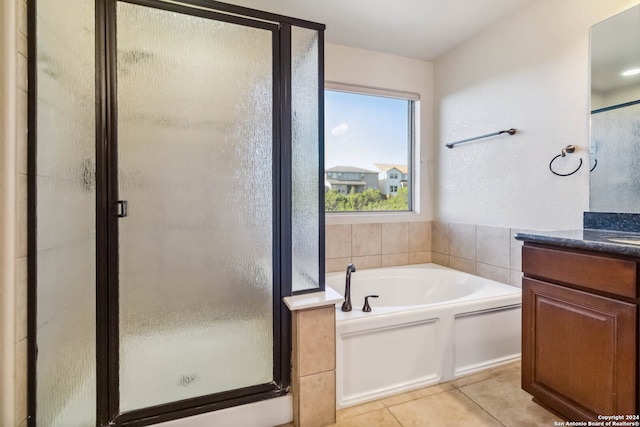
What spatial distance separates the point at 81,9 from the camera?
43.4 inches

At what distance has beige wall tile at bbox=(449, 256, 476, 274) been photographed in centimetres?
245

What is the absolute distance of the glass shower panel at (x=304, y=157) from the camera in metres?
1.43

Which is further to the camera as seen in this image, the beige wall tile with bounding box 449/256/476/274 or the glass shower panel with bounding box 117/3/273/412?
the beige wall tile with bounding box 449/256/476/274

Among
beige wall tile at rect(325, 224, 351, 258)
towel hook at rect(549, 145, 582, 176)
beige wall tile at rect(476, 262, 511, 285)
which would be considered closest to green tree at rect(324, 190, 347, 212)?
beige wall tile at rect(325, 224, 351, 258)

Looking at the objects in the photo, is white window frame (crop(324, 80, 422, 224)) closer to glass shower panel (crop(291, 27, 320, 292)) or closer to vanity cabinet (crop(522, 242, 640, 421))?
glass shower panel (crop(291, 27, 320, 292))

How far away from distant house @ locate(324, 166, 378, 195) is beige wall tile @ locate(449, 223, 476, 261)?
31.3 inches

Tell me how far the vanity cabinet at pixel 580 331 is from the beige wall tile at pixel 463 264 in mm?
999

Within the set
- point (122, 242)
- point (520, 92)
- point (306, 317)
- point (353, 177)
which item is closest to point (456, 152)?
point (520, 92)

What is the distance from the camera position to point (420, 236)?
283cm

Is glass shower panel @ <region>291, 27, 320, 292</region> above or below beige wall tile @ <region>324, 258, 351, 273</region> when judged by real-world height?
above

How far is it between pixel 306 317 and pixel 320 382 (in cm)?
32

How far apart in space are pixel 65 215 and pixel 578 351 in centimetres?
208

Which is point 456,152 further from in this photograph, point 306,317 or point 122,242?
point 122,242
